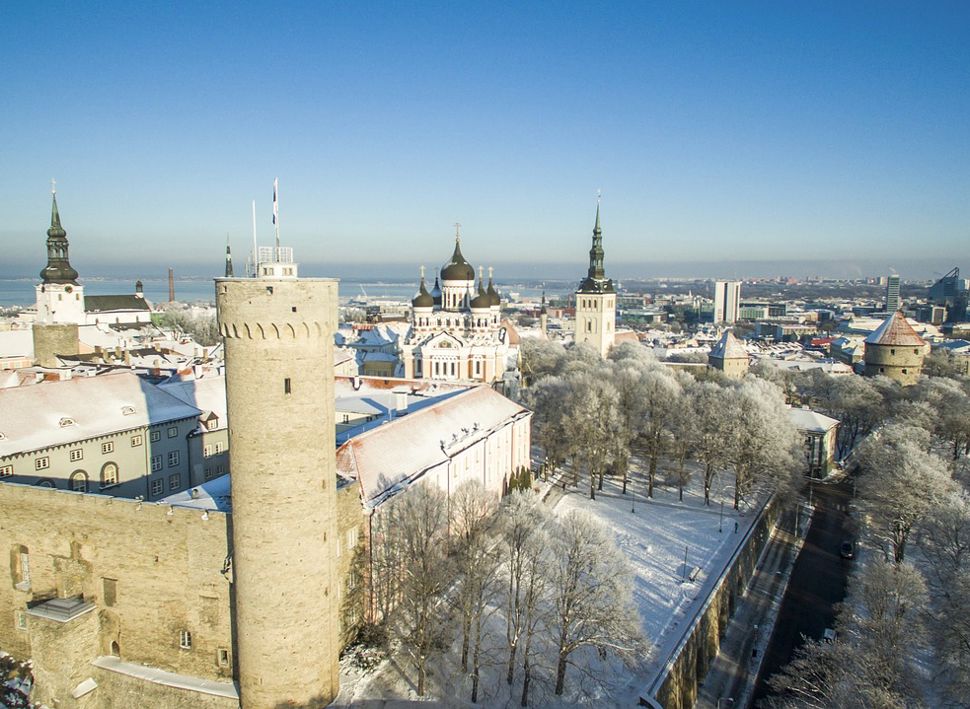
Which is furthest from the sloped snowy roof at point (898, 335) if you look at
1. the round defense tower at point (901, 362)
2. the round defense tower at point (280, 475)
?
the round defense tower at point (280, 475)

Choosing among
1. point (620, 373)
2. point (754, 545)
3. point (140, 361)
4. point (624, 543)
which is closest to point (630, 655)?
point (624, 543)

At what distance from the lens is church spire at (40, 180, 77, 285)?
250 feet

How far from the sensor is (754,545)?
43.0 m

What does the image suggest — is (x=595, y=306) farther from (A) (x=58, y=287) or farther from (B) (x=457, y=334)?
(A) (x=58, y=287)

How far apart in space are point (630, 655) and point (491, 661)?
5.75 metres

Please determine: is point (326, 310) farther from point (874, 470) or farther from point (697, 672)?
point (874, 470)

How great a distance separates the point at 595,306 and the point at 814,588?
6806 centimetres

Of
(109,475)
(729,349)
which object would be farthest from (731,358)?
(109,475)

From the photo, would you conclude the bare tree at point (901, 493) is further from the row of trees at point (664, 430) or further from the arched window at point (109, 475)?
the arched window at point (109, 475)

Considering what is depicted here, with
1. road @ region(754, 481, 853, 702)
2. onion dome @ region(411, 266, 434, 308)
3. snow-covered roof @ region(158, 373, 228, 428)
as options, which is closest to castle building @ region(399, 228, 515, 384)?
onion dome @ region(411, 266, 434, 308)

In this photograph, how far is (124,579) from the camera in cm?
2648

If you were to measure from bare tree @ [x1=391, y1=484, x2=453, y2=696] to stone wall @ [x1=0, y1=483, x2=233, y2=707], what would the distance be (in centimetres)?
686

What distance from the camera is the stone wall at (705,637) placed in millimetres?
28453

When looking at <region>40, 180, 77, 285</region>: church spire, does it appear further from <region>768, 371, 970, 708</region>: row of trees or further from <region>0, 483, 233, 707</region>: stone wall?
<region>768, 371, 970, 708</region>: row of trees
